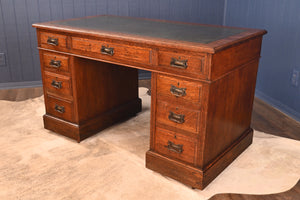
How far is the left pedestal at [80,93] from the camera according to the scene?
2365 millimetres

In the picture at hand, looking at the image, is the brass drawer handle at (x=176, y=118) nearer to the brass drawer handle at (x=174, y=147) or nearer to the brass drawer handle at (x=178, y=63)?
the brass drawer handle at (x=174, y=147)

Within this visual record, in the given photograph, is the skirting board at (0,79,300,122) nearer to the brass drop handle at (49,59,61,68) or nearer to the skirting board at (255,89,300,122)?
the skirting board at (255,89,300,122)

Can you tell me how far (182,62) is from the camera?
1746 millimetres

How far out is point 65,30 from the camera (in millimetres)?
2201

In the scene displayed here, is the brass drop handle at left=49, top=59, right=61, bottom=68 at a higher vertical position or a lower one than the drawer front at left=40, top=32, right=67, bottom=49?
lower

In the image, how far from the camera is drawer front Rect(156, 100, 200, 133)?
184 centimetres

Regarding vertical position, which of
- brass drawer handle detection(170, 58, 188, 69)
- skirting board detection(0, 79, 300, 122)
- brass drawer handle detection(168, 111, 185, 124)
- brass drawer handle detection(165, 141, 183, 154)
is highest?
brass drawer handle detection(170, 58, 188, 69)

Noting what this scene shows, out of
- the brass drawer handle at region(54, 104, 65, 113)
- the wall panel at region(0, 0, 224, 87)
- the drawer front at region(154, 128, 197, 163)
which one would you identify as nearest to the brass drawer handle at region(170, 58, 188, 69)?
the drawer front at region(154, 128, 197, 163)

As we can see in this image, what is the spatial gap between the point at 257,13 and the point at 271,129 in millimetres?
1249

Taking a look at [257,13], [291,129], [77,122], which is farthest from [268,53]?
[77,122]

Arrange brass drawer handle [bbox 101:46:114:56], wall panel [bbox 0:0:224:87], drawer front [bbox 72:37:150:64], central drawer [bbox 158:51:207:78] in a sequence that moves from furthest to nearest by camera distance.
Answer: wall panel [bbox 0:0:224:87] → brass drawer handle [bbox 101:46:114:56] → drawer front [bbox 72:37:150:64] → central drawer [bbox 158:51:207:78]

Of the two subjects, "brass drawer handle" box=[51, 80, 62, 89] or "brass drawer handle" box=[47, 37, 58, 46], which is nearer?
"brass drawer handle" box=[47, 37, 58, 46]

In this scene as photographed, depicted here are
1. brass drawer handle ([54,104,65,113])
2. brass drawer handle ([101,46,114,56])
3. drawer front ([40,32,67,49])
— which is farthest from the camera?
brass drawer handle ([54,104,65,113])

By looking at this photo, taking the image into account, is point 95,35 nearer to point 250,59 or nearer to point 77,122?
point 77,122
